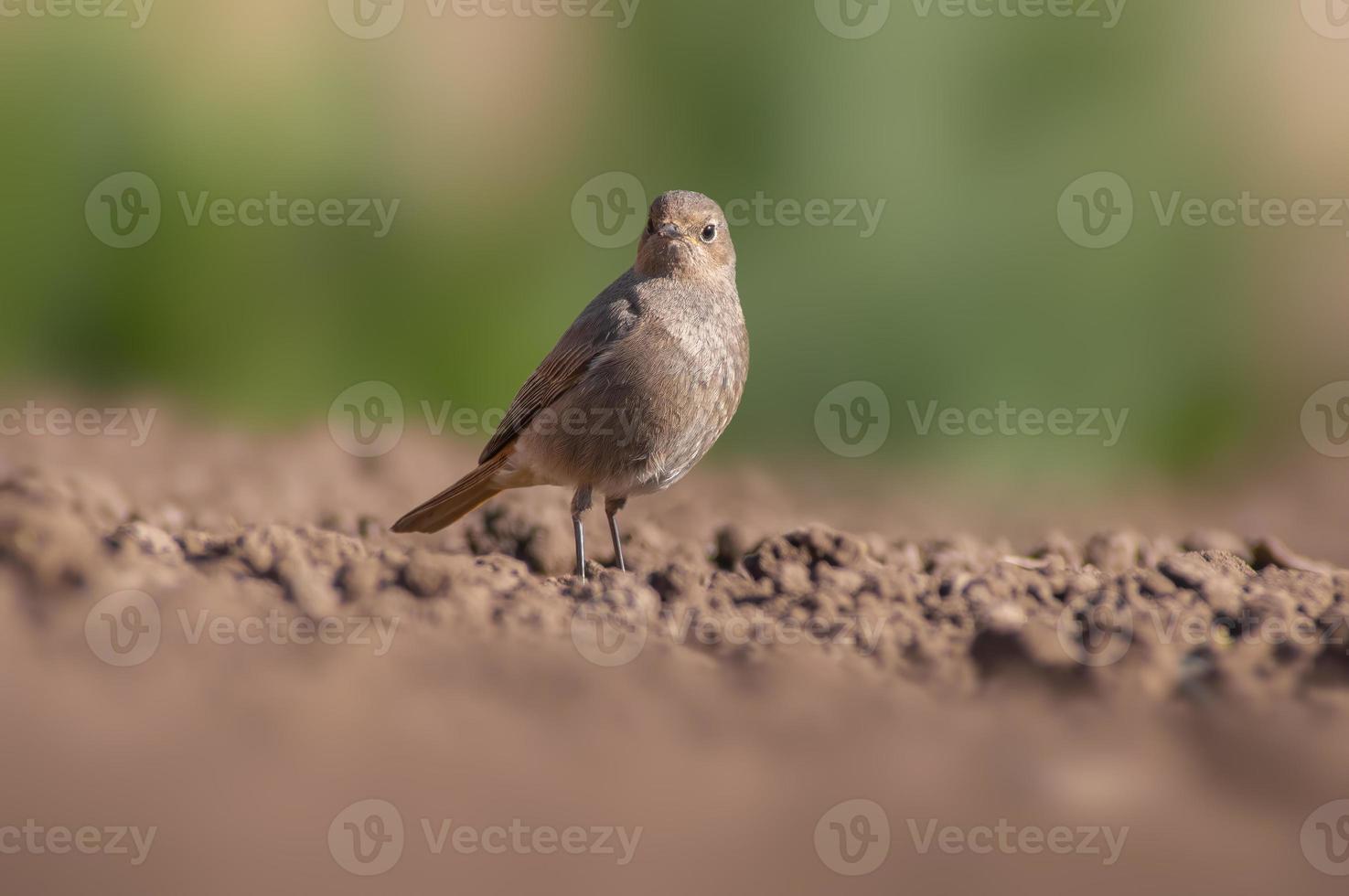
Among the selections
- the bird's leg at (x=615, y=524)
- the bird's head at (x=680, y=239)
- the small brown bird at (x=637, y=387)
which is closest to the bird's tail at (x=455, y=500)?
the small brown bird at (x=637, y=387)

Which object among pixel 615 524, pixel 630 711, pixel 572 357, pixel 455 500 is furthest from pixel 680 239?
pixel 630 711

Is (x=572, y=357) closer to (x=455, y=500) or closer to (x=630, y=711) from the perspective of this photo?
(x=455, y=500)

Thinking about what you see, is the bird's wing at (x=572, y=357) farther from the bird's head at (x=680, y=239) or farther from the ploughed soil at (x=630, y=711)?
the ploughed soil at (x=630, y=711)

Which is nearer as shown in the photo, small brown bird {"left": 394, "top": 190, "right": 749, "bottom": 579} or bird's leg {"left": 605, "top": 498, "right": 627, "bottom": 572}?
small brown bird {"left": 394, "top": 190, "right": 749, "bottom": 579}

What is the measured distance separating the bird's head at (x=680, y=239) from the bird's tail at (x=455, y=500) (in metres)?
1.07

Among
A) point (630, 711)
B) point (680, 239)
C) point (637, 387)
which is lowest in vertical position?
point (630, 711)

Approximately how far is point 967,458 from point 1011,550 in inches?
44.3

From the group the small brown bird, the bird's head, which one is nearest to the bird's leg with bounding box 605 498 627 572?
the small brown bird

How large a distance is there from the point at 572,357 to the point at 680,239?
0.70 m

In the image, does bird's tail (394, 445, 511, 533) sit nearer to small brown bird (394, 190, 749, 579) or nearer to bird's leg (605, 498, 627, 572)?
small brown bird (394, 190, 749, 579)

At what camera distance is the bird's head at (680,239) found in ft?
18.4

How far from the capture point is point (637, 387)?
5258mm

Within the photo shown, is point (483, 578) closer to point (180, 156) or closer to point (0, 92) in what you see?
point (180, 156)

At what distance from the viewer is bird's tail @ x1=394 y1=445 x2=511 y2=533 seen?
227 inches
